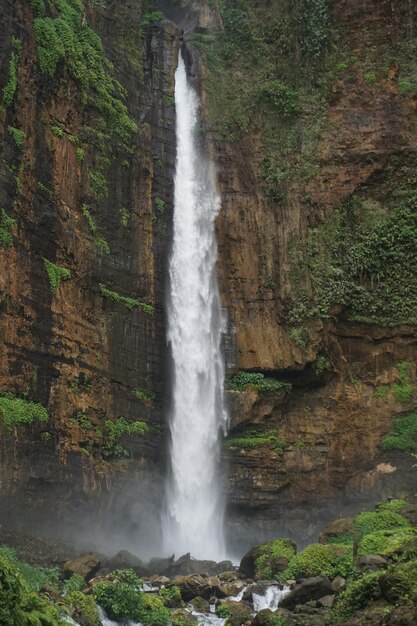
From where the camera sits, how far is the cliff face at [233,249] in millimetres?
19672

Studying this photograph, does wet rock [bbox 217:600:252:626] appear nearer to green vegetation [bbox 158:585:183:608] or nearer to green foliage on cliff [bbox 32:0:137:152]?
green vegetation [bbox 158:585:183:608]

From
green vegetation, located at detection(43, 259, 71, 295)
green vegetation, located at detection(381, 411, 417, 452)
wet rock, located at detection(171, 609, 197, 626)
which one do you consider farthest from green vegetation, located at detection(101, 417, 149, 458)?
green vegetation, located at detection(381, 411, 417, 452)

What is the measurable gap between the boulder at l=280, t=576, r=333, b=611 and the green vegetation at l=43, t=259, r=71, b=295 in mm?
10333

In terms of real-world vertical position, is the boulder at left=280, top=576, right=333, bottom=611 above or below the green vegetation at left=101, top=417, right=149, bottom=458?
below

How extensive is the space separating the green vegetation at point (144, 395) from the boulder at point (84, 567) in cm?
666

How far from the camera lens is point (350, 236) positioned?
2642 centimetres

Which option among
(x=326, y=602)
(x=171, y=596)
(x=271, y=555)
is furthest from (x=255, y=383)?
(x=326, y=602)

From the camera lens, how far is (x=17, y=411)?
59.0ft

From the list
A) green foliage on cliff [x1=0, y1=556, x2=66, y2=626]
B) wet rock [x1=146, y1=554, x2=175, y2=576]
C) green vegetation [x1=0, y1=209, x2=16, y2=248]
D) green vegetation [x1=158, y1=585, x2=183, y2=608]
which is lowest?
green vegetation [x1=158, y1=585, x2=183, y2=608]

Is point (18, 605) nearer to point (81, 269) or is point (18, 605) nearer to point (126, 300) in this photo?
point (81, 269)

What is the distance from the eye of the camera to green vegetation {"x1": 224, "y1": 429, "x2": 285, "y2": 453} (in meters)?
23.8

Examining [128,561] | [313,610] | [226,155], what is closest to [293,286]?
[226,155]

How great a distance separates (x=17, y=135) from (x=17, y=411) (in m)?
7.34

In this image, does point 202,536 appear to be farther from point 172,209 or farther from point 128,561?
point 172,209
